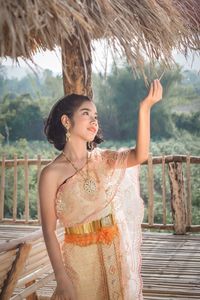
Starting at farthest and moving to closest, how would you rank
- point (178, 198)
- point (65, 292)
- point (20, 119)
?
point (20, 119), point (178, 198), point (65, 292)

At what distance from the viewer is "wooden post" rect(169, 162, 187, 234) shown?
6043mm

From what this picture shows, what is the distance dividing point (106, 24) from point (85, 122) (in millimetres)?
511

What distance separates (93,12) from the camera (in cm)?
220

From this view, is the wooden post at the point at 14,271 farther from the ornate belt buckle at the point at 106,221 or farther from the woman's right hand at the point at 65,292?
the ornate belt buckle at the point at 106,221

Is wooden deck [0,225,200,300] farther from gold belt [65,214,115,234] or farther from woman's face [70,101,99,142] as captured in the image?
woman's face [70,101,99,142]

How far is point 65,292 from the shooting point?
2055 mm

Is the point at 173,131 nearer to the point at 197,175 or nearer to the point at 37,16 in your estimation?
the point at 197,175

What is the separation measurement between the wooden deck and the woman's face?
3.18ft

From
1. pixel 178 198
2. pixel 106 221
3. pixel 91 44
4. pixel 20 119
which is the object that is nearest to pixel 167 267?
pixel 178 198

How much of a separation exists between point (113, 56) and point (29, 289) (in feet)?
5.43

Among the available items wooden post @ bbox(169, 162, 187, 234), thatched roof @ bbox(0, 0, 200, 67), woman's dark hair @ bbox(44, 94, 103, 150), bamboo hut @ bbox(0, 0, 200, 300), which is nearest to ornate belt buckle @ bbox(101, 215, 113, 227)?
woman's dark hair @ bbox(44, 94, 103, 150)

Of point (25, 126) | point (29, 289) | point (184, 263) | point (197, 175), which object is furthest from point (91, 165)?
point (25, 126)

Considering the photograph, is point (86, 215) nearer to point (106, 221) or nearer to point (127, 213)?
point (106, 221)

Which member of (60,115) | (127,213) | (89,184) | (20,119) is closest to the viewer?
(89,184)
